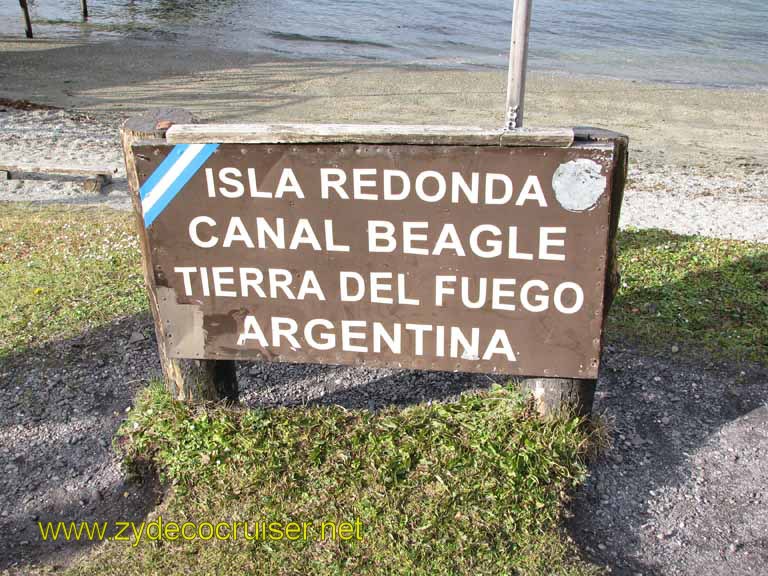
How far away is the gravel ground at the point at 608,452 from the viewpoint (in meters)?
3.33

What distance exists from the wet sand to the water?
3346 mm

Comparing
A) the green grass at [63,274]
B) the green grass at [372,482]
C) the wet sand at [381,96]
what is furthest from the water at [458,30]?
the green grass at [372,482]

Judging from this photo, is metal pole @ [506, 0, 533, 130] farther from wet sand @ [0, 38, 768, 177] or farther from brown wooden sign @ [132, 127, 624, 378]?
wet sand @ [0, 38, 768, 177]

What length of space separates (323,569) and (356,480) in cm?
50

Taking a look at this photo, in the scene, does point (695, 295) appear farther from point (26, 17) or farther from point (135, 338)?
point (26, 17)

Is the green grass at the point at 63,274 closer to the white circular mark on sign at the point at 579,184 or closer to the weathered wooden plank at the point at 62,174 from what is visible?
the weathered wooden plank at the point at 62,174

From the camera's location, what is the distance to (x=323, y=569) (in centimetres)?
307

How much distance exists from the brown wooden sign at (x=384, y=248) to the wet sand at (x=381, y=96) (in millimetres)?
9587

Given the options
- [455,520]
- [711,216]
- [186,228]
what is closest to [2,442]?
[186,228]

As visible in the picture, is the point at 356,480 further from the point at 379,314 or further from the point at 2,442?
the point at 2,442

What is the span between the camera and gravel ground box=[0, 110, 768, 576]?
3.33m

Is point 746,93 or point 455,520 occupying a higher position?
point 455,520

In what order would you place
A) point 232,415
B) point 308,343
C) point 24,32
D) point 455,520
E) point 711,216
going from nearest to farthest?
point 455,520 → point 308,343 → point 232,415 → point 711,216 → point 24,32

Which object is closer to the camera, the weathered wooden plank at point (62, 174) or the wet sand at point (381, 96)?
the weathered wooden plank at point (62, 174)
